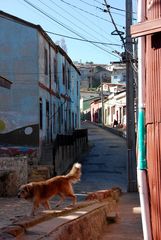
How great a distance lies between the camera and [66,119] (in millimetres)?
41281

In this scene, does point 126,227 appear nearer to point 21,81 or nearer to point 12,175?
point 12,175

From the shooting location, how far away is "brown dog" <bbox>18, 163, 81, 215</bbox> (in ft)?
41.3

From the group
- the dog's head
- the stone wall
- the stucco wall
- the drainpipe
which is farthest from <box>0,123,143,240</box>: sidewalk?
the stucco wall

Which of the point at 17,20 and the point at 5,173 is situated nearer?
the point at 5,173

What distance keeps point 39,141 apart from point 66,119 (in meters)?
14.2

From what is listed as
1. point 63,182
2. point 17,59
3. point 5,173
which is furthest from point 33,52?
point 63,182

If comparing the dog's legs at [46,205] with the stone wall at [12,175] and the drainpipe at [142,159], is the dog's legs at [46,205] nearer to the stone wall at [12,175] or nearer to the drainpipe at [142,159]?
the stone wall at [12,175]

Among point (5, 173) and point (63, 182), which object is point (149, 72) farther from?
point (5, 173)

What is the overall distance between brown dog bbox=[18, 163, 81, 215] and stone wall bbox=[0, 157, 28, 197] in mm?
4714

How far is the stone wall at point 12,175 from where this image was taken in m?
18.2

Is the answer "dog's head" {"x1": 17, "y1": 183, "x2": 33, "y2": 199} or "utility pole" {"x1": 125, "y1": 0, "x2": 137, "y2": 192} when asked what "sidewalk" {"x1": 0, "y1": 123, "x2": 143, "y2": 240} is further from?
"utility pole" {"x1": 125, "y1": 0, "x2": 137, "y2": 192}

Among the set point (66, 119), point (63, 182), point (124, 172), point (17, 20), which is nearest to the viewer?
point (63, 182)

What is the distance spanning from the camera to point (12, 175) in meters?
18.4

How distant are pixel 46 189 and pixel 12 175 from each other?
18.5 ft
